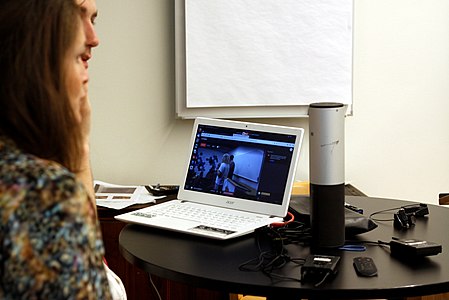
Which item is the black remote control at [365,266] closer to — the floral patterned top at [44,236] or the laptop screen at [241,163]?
the laptop screen at [241,163]

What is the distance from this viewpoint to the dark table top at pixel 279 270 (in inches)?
68.6

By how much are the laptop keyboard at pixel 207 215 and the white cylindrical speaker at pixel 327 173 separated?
260 mm

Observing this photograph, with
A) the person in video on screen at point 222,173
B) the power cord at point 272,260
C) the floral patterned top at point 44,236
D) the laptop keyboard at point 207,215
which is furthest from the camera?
the person in video on screen at point 222,173

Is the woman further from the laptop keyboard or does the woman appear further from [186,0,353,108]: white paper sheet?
[186,0,353,108]: white paper sheet

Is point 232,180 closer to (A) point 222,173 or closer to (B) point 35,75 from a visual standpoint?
(A) point 222,173

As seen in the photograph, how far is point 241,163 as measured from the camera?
2.38 meters

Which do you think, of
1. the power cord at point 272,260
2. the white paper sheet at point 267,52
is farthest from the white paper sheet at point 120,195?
the power cord at point 272,260

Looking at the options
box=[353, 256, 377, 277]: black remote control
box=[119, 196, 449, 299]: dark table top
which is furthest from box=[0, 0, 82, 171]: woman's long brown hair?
box=[353, 256, 377, 277]: black remote control

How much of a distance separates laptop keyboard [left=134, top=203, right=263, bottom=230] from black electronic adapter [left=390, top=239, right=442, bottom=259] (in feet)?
1.44

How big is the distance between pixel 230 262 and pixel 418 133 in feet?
6.83

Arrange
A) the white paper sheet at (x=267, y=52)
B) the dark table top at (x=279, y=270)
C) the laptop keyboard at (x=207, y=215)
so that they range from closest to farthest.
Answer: the dark table top at (x=279, y=270) < the laptop keyboard at (x=207, y=215) < the white paper sheet at (x=267, y=52)

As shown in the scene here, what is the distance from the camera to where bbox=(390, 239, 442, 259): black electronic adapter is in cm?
193

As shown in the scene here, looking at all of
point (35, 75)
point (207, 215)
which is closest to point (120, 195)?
point (207, 215)

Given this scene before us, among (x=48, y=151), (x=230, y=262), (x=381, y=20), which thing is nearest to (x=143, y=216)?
(x=230, y=262)
